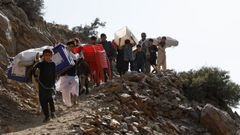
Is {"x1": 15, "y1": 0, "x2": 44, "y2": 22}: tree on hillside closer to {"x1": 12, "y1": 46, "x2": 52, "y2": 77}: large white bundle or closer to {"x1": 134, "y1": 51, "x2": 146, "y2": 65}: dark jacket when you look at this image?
{"x1": 134, "y1": 51, "x2": 146, "y2": 65}: dark jacket

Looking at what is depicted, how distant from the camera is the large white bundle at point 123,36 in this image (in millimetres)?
19403

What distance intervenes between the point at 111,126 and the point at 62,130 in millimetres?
1456

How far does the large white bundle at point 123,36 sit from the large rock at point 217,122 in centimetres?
411

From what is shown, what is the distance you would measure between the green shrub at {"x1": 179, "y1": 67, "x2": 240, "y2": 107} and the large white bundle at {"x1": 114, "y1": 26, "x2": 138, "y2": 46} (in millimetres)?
2148

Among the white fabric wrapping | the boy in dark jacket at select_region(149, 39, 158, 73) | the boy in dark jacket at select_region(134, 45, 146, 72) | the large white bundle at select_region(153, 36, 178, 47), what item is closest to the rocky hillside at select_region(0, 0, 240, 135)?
the white fabric wrapping

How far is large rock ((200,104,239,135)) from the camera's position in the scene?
1620 centimetres

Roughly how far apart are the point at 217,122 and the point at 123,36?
15.6 ft

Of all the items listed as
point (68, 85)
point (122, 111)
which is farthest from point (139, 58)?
point (68, 85)

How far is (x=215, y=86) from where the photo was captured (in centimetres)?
2008

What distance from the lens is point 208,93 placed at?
19891 mm

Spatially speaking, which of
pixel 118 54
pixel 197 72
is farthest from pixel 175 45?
pixel 118 54

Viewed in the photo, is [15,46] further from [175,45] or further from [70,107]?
[70,107]

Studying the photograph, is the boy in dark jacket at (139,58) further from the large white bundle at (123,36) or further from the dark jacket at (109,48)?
the dark jacket at (109,48)

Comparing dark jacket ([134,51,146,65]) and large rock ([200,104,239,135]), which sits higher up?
dark jacket ([134,51,146,65])
